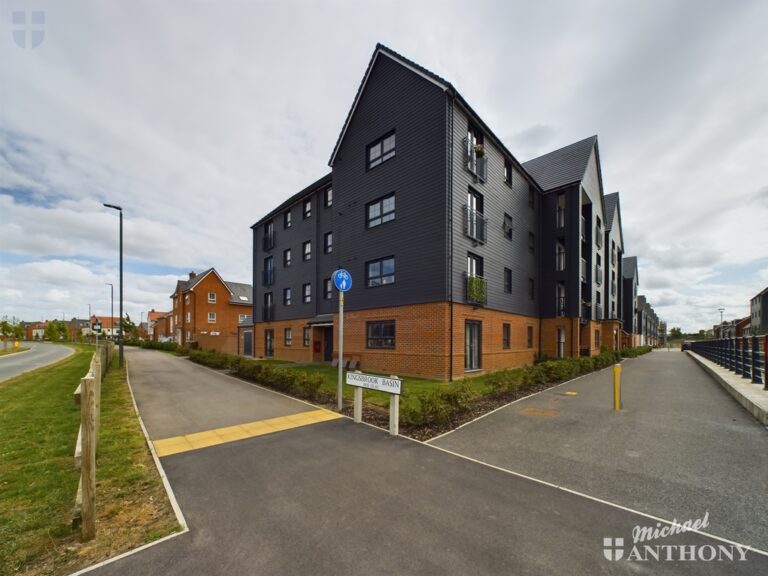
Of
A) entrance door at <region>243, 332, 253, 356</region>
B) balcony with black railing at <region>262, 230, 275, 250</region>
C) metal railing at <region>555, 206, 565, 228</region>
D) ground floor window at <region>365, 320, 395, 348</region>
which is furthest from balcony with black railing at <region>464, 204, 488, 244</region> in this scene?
entrance door at <region>243, 332, 253, 356</region>

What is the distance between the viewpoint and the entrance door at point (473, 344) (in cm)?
1524

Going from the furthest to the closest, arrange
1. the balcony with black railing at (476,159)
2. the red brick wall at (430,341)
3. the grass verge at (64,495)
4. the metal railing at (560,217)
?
the metal railing at (560,217) < the balcony with black railing at (476,159) < the red brick wall at (430,341) < the grass verge at (64,495)

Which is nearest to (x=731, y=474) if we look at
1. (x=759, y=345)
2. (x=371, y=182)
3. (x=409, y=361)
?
(x=759, y=345)

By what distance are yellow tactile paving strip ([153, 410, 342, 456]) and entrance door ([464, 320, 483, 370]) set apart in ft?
27.7

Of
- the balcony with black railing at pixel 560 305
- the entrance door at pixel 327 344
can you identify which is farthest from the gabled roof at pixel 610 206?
the entrance door at pixel 327 344

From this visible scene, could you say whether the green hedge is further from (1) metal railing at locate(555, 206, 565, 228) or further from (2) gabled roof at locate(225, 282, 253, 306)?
(2) gabled roof at locate(225, 282, 253, 306)

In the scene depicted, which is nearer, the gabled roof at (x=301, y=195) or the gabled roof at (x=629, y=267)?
the gabled roof at (x=301, y=195)

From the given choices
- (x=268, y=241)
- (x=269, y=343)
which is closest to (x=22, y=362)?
(x=269, y=343)

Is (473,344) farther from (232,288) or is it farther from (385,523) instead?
(232,288)

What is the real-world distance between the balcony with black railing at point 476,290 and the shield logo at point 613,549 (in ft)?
39.0

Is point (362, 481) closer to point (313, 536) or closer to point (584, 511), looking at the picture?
point (313, 536)

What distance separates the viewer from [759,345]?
11008 mm

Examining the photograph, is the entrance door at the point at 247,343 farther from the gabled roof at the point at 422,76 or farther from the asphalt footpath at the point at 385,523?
the asphalt footpath at the point at 385,523

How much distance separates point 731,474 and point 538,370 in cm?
748
